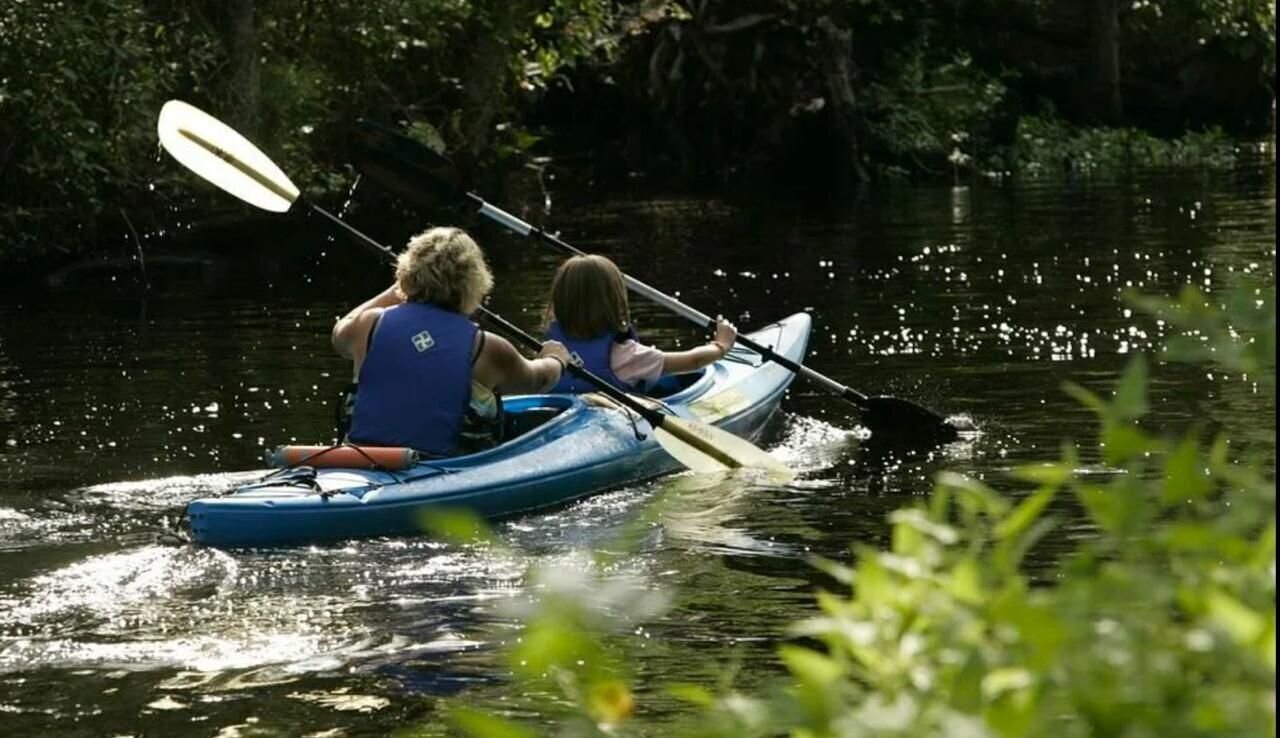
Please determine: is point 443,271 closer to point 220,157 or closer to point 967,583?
point 220,157

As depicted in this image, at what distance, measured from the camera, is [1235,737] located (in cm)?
179

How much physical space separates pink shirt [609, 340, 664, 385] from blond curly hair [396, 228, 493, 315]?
4.24 ft

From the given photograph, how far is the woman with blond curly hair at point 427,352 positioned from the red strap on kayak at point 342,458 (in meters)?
0.16

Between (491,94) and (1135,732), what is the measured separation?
20.0m

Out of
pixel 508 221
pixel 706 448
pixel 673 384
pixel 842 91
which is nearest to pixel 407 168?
pixel 508 221

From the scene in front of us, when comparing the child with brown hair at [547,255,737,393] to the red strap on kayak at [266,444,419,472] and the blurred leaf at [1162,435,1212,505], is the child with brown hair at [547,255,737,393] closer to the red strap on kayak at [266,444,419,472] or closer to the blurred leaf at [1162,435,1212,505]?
the red strap on kayak at [266,444,419,472]

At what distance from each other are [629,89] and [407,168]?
18242mm

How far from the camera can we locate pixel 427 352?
23.7ft

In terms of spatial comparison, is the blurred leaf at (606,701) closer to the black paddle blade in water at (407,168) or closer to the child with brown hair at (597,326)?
the child with brown hair at (597,326)

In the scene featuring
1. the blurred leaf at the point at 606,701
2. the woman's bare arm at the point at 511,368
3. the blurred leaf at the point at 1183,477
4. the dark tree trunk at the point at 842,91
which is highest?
the dark tree trunk at the point at 842,91

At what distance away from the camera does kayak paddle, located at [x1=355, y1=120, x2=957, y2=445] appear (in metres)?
9.48

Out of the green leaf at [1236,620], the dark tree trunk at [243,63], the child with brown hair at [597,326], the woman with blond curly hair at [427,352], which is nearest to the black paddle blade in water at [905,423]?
the child with brown hair at [597,326]

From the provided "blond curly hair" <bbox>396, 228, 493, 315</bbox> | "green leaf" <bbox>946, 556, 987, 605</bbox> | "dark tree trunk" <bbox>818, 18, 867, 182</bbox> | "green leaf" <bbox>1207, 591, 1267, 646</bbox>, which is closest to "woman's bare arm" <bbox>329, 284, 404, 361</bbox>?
"blond curly hair" <bbox>396, 228, 493, 315</bbox>

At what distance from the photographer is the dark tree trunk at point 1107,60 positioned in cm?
3047
